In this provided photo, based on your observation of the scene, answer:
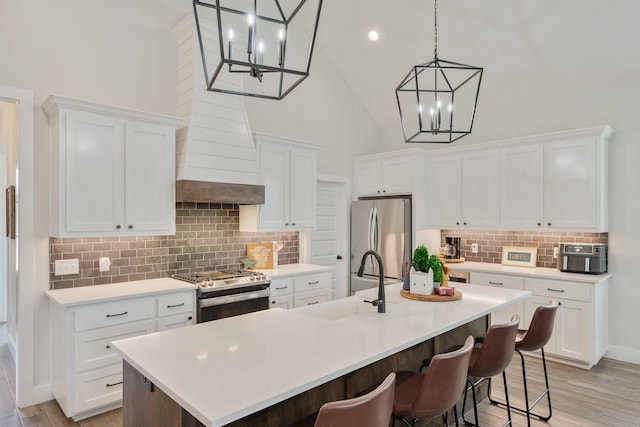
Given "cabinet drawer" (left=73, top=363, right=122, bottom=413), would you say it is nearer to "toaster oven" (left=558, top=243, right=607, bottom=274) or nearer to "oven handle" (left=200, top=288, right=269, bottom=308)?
"oven handle" (left=200, top=288, right=269, bottom=308)

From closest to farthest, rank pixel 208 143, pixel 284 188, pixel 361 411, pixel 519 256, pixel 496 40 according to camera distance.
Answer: pixel 361 411, pixel 208 143, pixel 496 40, pixel 284 188, pixel 519 256

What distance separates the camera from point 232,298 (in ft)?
12.3

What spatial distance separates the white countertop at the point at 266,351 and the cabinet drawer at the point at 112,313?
1223 mm

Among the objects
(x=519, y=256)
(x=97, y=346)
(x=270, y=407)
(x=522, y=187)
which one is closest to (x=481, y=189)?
(x=522, y=187)

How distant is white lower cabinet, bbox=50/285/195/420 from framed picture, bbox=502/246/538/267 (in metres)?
3.97

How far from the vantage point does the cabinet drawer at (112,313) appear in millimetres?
2961

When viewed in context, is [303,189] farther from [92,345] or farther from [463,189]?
[92,345]

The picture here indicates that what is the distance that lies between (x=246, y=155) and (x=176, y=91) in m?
0.97

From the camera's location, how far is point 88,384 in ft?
9.84

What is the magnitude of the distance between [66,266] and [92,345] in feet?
2.61

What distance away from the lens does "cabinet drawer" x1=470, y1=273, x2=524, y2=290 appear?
439 cm

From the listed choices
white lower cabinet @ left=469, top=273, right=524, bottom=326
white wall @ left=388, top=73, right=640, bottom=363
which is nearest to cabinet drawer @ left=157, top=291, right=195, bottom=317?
white lower cabinet @ left=469, top=273, right=524, bottom=326

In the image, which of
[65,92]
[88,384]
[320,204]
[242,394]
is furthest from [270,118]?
[242,394]

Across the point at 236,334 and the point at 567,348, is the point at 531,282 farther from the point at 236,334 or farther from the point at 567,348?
the point at 236,334
